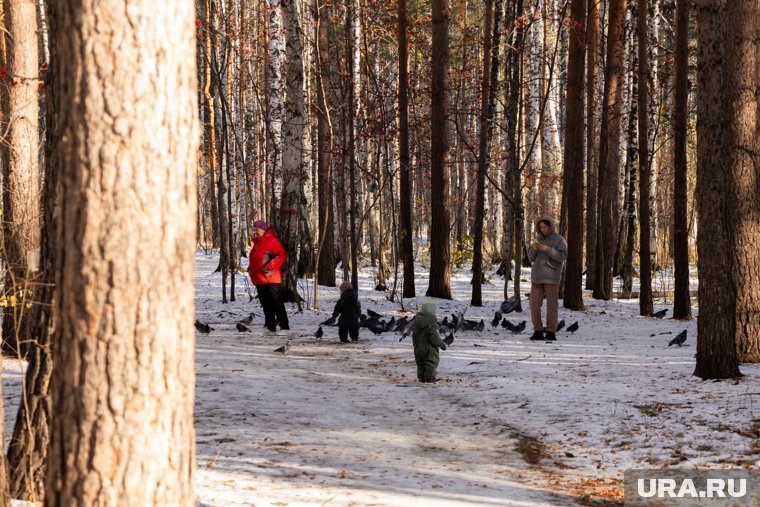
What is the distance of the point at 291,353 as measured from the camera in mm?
11211

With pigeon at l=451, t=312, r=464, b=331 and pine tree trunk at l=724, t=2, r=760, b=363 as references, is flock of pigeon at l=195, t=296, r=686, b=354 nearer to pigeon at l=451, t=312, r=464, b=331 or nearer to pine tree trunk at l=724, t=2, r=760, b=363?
pigeon at l=451, t=312, r=464, b=331

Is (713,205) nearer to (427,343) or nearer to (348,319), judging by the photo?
(427,343)

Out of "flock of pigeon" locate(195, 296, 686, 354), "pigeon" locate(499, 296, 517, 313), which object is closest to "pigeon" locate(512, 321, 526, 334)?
"flock of pigeon" locate(195, 296, 686, 354)

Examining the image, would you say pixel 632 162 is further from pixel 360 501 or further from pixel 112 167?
pixel 112 167

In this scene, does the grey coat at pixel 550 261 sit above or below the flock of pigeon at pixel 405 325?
above

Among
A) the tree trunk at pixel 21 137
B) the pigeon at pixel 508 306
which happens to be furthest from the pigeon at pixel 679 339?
the tree trunk at pixel 21 137

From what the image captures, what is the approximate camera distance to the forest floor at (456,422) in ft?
17.2

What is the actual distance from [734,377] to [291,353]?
577cm

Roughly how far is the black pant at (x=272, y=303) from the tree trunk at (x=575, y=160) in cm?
626

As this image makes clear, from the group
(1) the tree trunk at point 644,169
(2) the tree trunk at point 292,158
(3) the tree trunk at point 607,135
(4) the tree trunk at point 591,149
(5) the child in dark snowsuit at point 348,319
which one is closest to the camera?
(5) the child in dark snowsuit at point 348,319

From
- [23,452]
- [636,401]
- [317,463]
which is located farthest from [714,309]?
Result: [23,452]

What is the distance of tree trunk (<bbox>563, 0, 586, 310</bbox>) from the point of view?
16250mm

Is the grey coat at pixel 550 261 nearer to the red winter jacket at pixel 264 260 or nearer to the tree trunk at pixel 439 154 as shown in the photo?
the red winter jacket at pixel 264 260

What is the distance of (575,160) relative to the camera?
16531mm
